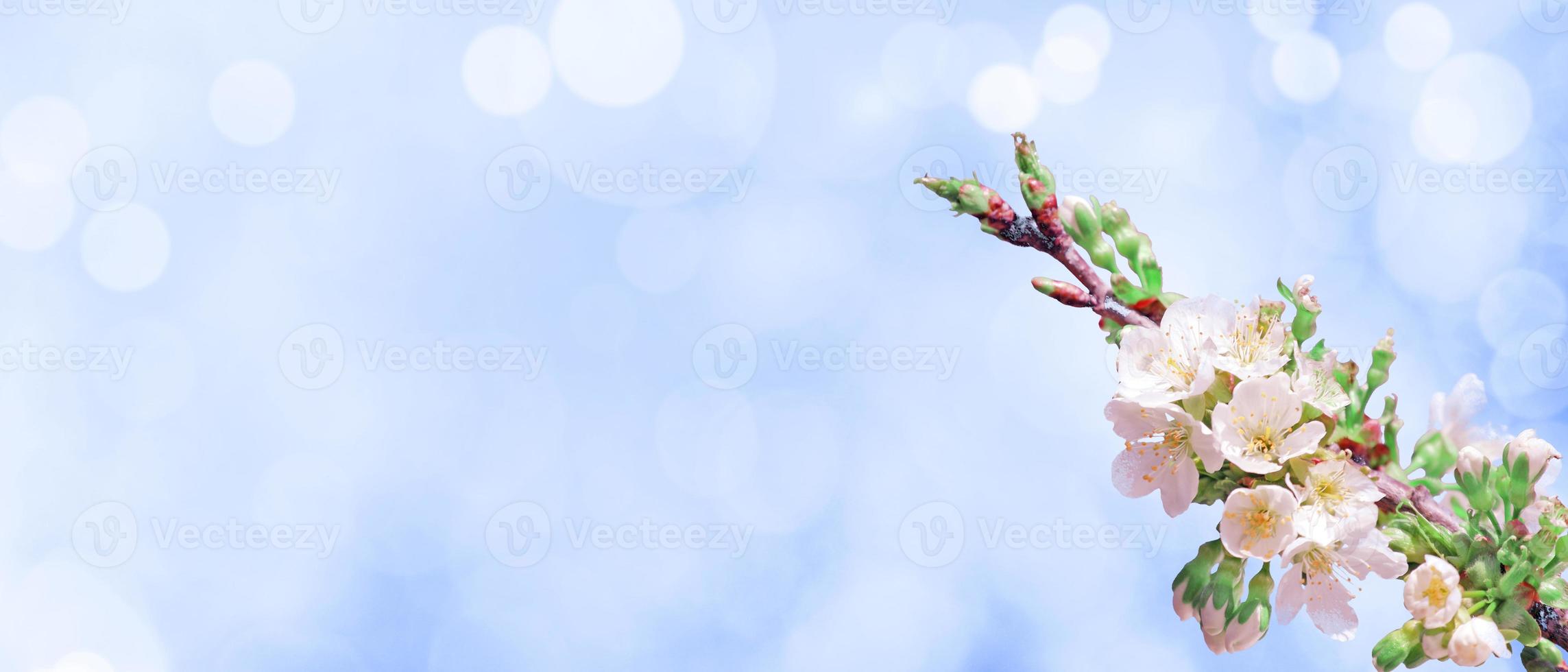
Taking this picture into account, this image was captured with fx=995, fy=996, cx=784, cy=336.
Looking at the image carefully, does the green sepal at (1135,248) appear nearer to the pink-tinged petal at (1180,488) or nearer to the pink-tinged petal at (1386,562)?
the pink-tinged petal at (1180,488)

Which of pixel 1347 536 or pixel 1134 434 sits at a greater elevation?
pixel 1134 434

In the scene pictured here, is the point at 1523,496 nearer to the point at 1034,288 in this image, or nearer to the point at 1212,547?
the point at 1212,547

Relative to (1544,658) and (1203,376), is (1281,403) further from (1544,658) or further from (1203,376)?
(1544,658)

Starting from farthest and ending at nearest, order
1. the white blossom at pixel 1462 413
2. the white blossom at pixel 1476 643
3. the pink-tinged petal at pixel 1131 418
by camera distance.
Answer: the white blossom at pixel 1462 413 < the pink-tinged petal at pixel 1131 418 < the white blossom at pixel 1476 643

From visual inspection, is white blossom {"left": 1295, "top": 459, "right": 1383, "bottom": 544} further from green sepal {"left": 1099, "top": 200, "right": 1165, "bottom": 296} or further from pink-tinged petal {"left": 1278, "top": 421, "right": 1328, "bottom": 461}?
green sepal {"left": 1099, "top": 200, "right": 1165, "bottom": 296}

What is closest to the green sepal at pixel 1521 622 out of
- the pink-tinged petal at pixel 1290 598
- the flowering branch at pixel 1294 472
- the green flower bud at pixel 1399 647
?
the flowering branch at pixel 1294 472

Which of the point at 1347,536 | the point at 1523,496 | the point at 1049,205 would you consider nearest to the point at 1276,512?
the point at 1347,536
